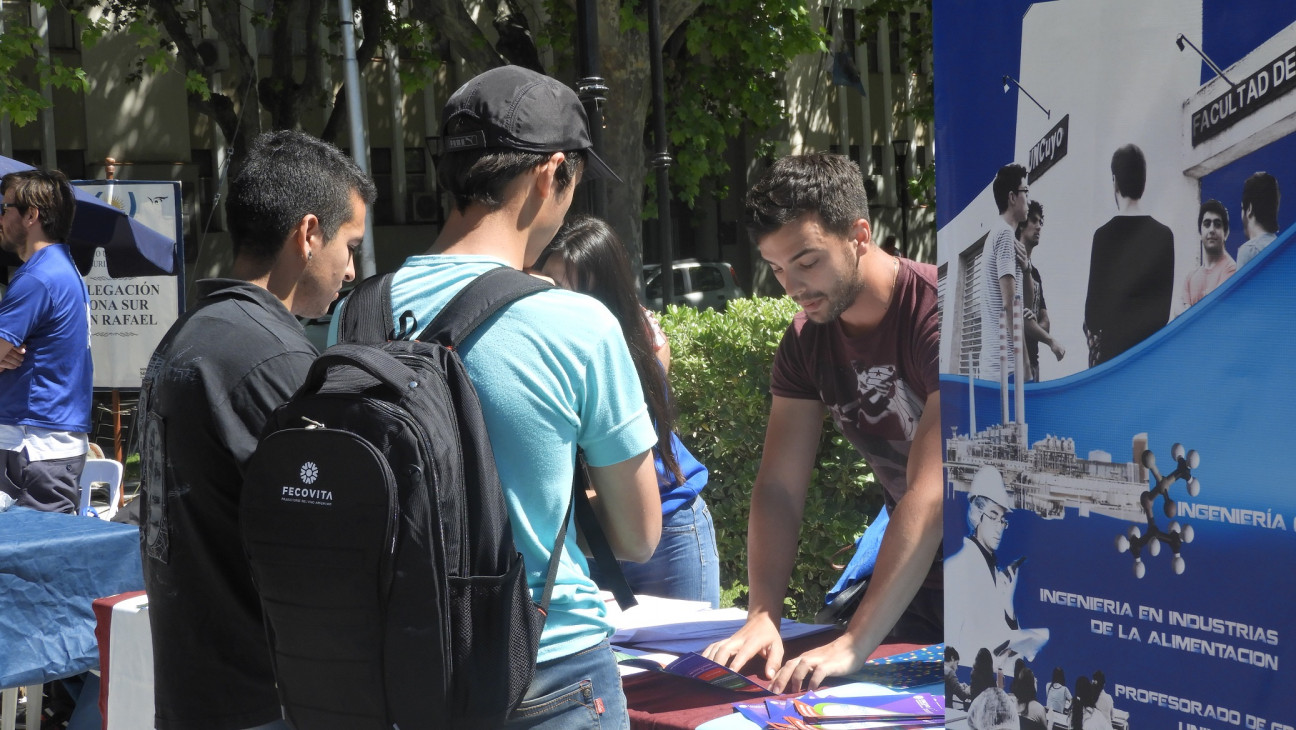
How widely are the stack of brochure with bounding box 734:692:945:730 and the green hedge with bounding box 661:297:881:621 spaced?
2772 millimetres

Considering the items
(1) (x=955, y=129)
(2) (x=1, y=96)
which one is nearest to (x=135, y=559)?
(1) (x=955, y=129)

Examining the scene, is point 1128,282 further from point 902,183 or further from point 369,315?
point 902,183

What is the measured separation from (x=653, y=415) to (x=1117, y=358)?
2272mm

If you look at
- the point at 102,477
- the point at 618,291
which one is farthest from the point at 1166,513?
the point at 102,477

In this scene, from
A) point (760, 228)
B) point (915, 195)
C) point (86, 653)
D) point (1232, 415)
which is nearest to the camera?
point (1232, 415)

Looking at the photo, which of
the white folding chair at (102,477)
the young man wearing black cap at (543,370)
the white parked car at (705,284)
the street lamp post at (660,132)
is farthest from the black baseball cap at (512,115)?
the white parked car at (705,284)

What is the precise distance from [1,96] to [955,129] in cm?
1375

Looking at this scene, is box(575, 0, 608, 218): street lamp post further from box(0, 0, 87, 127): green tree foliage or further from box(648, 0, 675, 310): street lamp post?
box(0, 0, 87, 127): green tree foliage

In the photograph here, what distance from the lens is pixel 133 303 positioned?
9.23 meters

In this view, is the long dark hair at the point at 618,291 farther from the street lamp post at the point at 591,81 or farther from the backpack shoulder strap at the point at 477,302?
the backpack shoulder strap at the point at 477,302

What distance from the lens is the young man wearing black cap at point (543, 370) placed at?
165 cm

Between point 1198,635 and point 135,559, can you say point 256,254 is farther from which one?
point 135,559

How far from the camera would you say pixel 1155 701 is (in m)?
1.30

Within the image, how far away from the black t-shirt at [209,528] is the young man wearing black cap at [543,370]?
0.36 m
